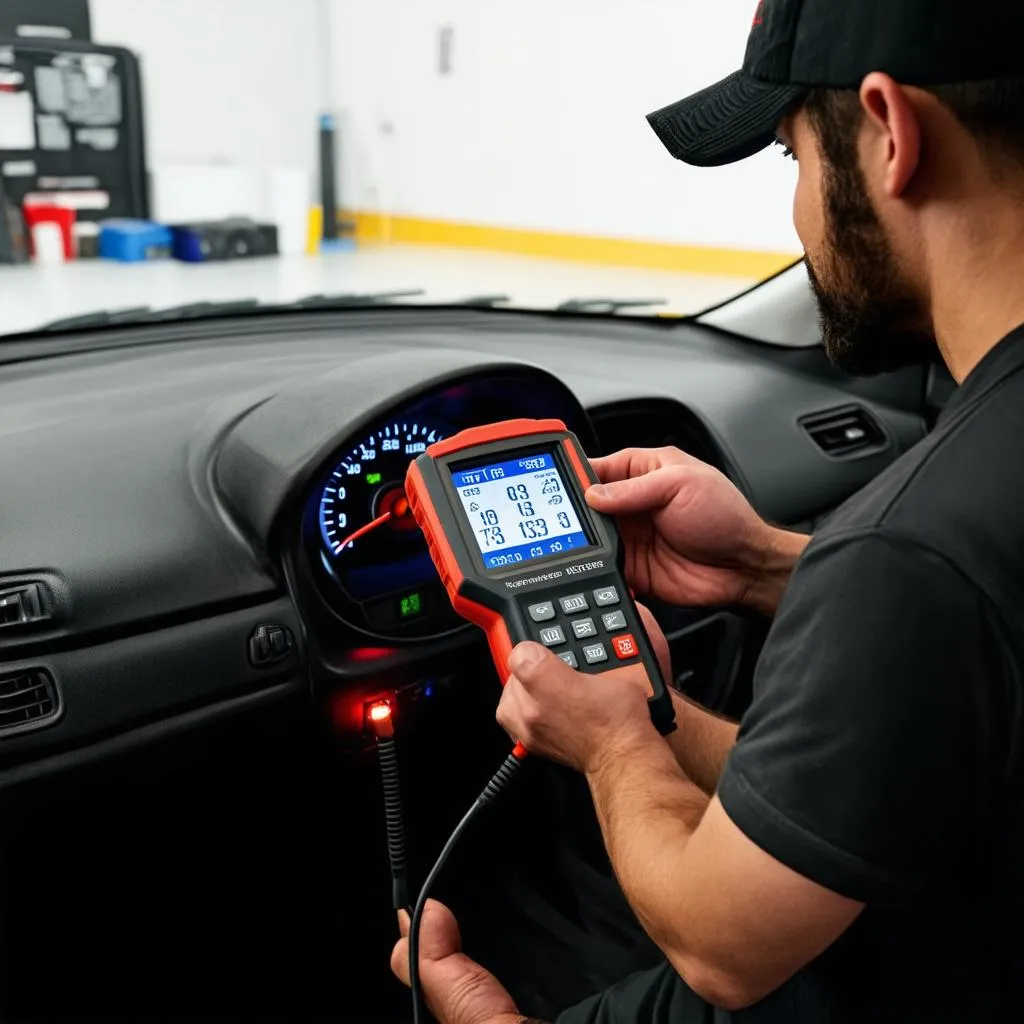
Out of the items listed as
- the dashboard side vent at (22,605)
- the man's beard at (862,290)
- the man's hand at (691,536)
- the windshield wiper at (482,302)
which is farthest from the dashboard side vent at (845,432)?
the dashboard side vent at (22,605)

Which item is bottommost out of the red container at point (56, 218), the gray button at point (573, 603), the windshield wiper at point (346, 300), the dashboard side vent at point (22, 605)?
the red container at point (56, 218)

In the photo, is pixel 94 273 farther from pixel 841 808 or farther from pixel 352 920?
pixel 841 808

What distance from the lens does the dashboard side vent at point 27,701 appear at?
4.39 feet

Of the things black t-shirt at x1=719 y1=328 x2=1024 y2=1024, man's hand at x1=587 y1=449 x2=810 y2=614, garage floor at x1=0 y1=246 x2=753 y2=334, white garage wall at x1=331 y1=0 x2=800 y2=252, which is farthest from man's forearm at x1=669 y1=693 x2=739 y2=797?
white garage wall at x1=331 y1=0 x2=800 y2=252

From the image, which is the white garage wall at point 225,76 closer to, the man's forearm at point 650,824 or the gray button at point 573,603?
the gray button at point 573,603

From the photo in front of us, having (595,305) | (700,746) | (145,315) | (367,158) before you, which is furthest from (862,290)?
(367,158)

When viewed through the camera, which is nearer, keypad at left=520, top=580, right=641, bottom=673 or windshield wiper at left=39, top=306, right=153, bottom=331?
keypad at left=520, top=580, right=641, bottom=673

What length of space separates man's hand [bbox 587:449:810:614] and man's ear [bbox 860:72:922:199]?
0.57m

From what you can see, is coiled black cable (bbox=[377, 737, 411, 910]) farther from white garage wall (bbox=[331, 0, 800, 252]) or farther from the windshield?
white garage wall (bbox=[331, 0, 800, 252])

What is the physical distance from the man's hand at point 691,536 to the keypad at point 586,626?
0.42 feet

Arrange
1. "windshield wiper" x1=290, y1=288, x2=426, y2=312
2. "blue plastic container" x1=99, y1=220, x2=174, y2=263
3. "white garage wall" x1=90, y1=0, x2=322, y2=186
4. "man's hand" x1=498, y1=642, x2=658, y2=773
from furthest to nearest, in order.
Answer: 1. "white garage wall" x1=90, y1=0, x2=322, y2=186
2. "blue plastic container" x1=99, y1=220, x2=174, y2=263
3. "windshield wiper" x1=290, y1=288, x2=426, y2=312
4. "man's hand" x1=498, y1=642, x2=658, y2=773

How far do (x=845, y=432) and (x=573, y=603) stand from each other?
1.42 m

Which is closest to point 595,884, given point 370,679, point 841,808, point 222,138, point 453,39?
point 370,679

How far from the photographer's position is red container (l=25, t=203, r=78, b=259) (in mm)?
4898
